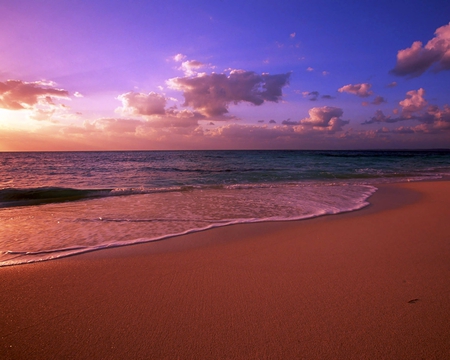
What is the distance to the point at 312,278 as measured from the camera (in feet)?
10.9

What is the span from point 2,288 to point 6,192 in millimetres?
11997

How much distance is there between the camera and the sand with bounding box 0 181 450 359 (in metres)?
2.20

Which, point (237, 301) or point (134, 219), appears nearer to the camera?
point (237, 301)

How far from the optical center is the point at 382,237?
16.2ft

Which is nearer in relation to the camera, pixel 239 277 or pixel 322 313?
pixel 322 313

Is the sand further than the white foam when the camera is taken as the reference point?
No

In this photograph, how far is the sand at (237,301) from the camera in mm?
2195

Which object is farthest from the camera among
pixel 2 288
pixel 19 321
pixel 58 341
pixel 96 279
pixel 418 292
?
pixel 96 279

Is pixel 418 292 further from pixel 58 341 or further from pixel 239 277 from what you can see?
pixel 58 341

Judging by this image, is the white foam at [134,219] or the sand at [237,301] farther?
the white foam at [134,219]

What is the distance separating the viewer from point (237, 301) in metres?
2.83

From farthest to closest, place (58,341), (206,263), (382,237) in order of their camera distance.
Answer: (382,237)
(206,263)
(58,341)

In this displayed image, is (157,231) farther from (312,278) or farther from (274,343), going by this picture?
(274,343)

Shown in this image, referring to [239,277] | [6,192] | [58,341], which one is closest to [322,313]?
[239,277]
